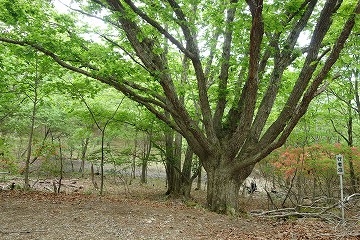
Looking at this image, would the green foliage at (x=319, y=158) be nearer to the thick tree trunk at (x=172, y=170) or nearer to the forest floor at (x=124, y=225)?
the thick tree trunk at (x=172, y=170)

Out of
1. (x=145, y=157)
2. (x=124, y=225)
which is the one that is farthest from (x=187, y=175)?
(x=124, y=225)

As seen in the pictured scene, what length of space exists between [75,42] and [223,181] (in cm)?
545

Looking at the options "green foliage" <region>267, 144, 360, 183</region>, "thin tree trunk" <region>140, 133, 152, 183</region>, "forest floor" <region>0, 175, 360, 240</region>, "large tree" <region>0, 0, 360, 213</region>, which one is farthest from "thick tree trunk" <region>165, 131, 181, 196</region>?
"green foliage" <region>267, 144, 360, 183</region>

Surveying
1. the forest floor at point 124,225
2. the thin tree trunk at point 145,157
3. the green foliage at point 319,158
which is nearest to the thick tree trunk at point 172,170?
the thin tree trunk at point 145,157

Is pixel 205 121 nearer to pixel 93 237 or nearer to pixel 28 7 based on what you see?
pixel 93 237

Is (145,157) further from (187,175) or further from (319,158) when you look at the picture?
(319,158)

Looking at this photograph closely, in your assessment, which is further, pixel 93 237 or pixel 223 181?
pixel 223 181

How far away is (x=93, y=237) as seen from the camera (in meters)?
4.88

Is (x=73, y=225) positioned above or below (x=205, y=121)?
below

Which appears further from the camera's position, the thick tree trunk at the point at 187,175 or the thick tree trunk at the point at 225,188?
the thick tree trunk at the point at 187,175

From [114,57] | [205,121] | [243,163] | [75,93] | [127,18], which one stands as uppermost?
[127,18]

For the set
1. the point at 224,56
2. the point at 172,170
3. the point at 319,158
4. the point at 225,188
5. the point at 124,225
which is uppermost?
the point at 224,56

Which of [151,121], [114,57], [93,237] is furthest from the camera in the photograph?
[151,121]

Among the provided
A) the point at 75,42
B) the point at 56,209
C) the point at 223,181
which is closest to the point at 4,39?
the point at 75,42
